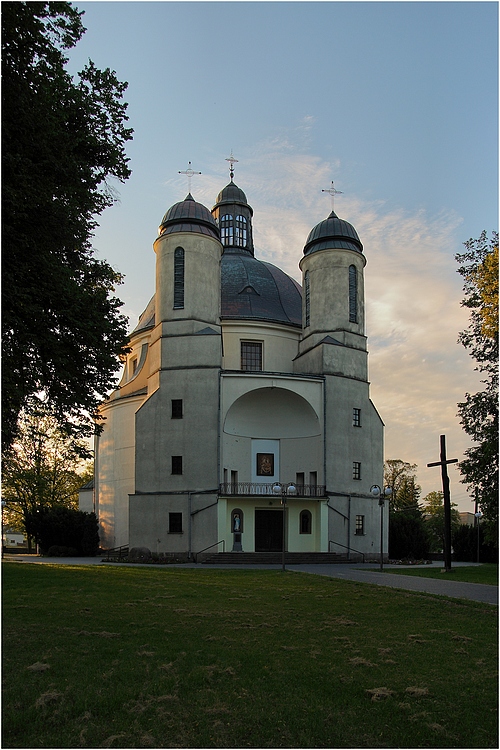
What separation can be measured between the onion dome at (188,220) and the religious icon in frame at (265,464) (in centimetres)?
1418

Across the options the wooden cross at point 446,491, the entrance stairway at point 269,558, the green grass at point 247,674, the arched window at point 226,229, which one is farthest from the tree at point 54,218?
the arched window at point 226,229

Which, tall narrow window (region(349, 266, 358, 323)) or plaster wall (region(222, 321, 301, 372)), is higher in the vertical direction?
tall narrow window (region(349, 266, 358, 323))

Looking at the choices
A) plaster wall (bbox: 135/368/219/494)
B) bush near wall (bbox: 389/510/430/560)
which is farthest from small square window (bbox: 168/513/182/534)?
bush near wall (bbox: 389/510/430/560)

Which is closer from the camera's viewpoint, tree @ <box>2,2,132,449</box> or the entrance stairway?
tree @ <box>2,2,132,449</box>

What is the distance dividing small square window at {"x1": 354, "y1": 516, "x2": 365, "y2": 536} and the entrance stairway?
2826 mm

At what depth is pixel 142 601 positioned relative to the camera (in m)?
14.4

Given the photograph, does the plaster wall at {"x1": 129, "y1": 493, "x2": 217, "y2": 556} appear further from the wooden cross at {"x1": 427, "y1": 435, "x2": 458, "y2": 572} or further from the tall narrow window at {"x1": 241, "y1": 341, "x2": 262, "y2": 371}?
the wooden cross at {"x1": 427, "y1": 435, "x2": 458, "y2": 572}

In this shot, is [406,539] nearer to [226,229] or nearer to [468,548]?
[468,548]

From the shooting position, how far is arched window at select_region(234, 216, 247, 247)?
199 feet

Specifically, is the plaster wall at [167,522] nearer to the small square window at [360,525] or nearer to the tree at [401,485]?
the small square window at [360,525]

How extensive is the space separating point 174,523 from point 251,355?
531 inches

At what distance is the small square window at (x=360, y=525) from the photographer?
39625 mm

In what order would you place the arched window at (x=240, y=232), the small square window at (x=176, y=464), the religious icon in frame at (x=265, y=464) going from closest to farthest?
1. the small square window at (x=176, y=464)
2. the religious icon in frame at (x=265, y=464)
3. the arched window at (x=240, y=232)

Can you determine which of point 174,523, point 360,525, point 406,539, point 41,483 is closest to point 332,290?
point 360,525
